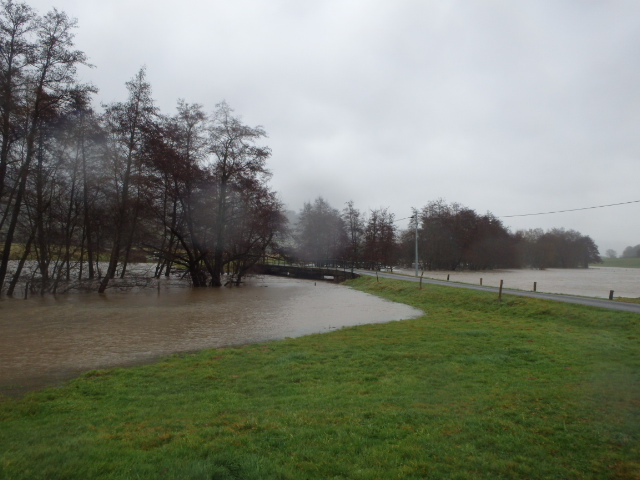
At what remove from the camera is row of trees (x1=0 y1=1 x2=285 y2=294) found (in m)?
20.1

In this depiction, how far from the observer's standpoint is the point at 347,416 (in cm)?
527

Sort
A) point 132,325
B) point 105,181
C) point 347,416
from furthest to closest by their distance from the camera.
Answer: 1. point 105,181
2. point 132,325
3. point 347,416

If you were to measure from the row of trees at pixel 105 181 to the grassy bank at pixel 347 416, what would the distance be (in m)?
17.1

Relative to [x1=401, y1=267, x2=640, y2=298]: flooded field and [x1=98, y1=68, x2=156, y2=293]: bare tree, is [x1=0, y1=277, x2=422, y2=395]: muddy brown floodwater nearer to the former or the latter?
[x1=98, y1=68, x2=156, y2=293]: bare tree

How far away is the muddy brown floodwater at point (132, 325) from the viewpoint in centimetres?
993

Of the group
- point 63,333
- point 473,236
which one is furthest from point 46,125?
point 473,236

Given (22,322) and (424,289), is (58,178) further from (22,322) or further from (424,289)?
(424,289)

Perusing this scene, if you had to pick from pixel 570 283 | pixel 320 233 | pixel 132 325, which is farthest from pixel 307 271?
pixel 132 325

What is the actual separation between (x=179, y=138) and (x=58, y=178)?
9691 millimetres

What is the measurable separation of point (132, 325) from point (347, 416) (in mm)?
12787

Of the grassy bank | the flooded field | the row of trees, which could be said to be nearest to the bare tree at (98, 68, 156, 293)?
the row of trees

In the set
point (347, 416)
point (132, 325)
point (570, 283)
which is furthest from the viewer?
point (570, 283)

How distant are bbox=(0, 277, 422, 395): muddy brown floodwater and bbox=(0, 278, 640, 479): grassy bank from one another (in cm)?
181

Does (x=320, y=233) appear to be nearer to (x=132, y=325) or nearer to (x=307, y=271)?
(x=307, y=271)
